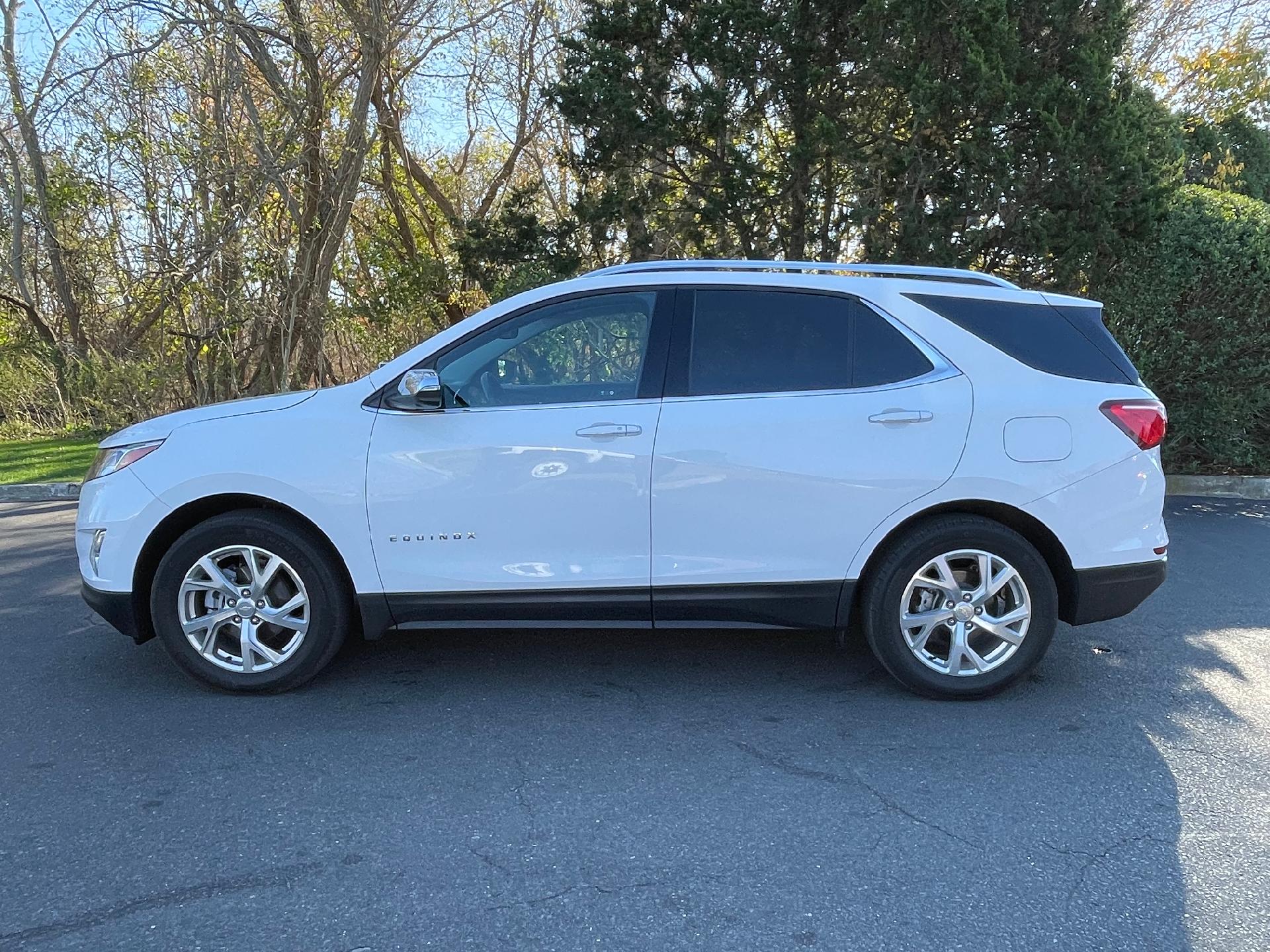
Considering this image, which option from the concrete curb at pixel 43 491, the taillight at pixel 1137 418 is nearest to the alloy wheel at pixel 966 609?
the taillight at pixel 1137 418

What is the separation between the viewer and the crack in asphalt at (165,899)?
2.53 meters

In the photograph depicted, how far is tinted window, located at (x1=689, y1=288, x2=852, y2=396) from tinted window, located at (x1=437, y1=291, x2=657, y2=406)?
268mm

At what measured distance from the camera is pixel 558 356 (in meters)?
4.20

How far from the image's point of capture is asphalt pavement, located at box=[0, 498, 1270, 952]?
2.59 m

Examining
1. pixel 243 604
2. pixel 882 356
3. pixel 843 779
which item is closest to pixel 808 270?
pixel 882 356

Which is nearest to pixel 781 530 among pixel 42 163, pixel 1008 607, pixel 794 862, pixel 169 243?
pixel 1008 607

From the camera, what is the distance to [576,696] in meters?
4.21

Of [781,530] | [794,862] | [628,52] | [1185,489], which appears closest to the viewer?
[794,862]

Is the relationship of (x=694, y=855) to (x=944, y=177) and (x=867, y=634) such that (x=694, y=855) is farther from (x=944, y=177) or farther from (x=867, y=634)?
(x=944, y=177)

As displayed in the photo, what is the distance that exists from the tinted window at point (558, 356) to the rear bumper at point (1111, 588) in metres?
2.11

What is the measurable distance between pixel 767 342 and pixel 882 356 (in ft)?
1.64

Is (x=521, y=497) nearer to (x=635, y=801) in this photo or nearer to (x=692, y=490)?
(x=692, y=490)

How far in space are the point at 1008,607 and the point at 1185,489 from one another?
22.0 ft

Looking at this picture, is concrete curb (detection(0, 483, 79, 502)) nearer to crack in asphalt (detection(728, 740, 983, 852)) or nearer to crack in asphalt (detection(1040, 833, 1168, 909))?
crack in asphalt (detection(728, 740, 983, 852))
